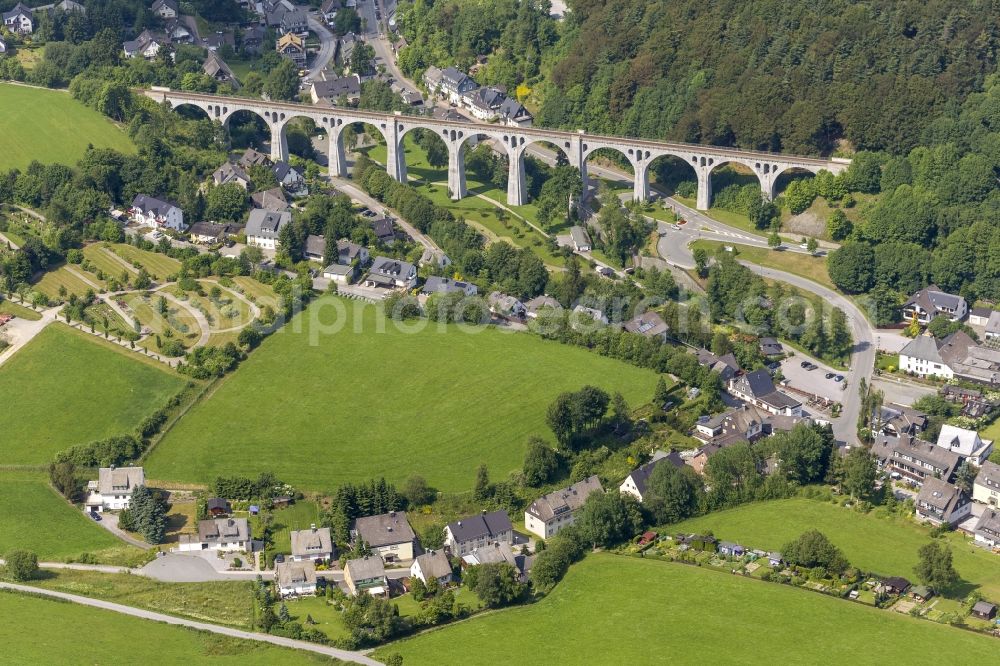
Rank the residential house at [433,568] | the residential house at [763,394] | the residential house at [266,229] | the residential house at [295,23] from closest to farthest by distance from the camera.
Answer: the residential house at [433,568] → the residential house at [763,394] → the residential house at [266,229] → the residential house at [295,23]

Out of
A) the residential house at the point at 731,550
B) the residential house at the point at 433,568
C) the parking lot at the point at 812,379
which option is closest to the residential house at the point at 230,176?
the parking lot at the point at 812,379

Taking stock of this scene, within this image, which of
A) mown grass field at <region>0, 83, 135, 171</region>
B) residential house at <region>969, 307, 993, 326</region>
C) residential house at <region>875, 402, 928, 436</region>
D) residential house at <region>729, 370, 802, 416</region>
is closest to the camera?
residential house at <region>875, 402, 928, 436</region>

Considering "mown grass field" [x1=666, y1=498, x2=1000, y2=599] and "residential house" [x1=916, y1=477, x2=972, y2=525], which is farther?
"residential house" [x1=916, y1=477, x2=972, y2=525]

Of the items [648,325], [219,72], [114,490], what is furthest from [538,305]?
[219,72]

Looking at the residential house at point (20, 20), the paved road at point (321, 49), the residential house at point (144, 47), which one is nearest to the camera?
the residential house at point (144, 47)

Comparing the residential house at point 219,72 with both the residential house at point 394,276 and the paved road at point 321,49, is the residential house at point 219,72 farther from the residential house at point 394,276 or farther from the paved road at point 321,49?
the residential house at point 394,276

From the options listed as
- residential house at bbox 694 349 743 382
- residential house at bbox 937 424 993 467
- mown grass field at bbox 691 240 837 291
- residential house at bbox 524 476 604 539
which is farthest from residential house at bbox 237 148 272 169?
residential house at bbox 937 424 993 467

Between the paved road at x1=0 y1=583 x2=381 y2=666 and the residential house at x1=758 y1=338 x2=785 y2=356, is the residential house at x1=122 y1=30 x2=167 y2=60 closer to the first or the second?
the residential house at x1=758 y1=338 x2=785 y2=356
